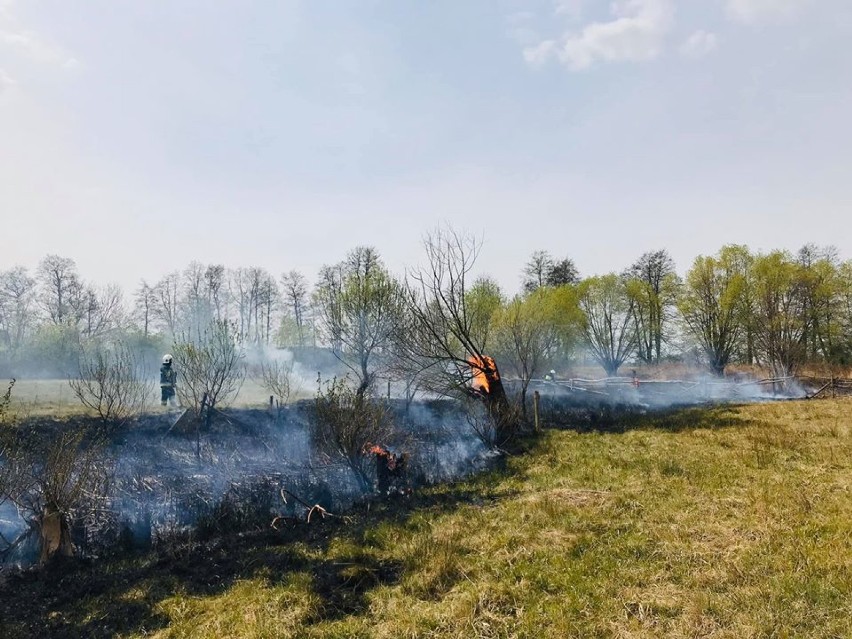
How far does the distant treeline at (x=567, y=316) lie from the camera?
2344cm

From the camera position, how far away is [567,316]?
41.0 metres

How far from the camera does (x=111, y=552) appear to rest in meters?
7.53

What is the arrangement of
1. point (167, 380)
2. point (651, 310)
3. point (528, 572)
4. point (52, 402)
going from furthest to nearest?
point (651, 310), point (167, 380), point (52, 402), point (528, 572)

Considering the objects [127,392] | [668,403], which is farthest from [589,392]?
[127,392]

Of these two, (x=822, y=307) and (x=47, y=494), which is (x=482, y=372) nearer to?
(x=47, y=494)

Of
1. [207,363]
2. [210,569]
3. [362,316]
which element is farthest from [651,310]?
[210,569]

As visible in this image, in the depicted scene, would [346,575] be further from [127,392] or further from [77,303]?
[77,303]

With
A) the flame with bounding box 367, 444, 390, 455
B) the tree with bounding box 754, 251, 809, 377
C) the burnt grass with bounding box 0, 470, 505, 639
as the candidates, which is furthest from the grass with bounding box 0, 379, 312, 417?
the tree with bounding box 754, 251, 809, 377

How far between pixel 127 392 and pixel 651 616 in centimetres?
1381

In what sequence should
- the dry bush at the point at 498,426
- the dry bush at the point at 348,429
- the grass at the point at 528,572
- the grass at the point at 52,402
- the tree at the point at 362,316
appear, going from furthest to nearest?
the tree at the point at 362,316 < the grass at the point at 52,402 < the dry bush at the point at 498,426 < the dry bush at the point at 348,429 < the grass at the point at 528,572

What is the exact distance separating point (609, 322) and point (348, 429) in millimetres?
35976

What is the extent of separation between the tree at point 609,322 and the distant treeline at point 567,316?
0.08m

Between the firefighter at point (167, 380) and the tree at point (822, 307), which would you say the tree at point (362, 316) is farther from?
the tree at point (822, 307)

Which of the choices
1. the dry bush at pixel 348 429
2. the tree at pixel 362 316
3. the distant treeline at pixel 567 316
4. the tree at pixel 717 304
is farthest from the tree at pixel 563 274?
the dry bush at pixel 348 429
